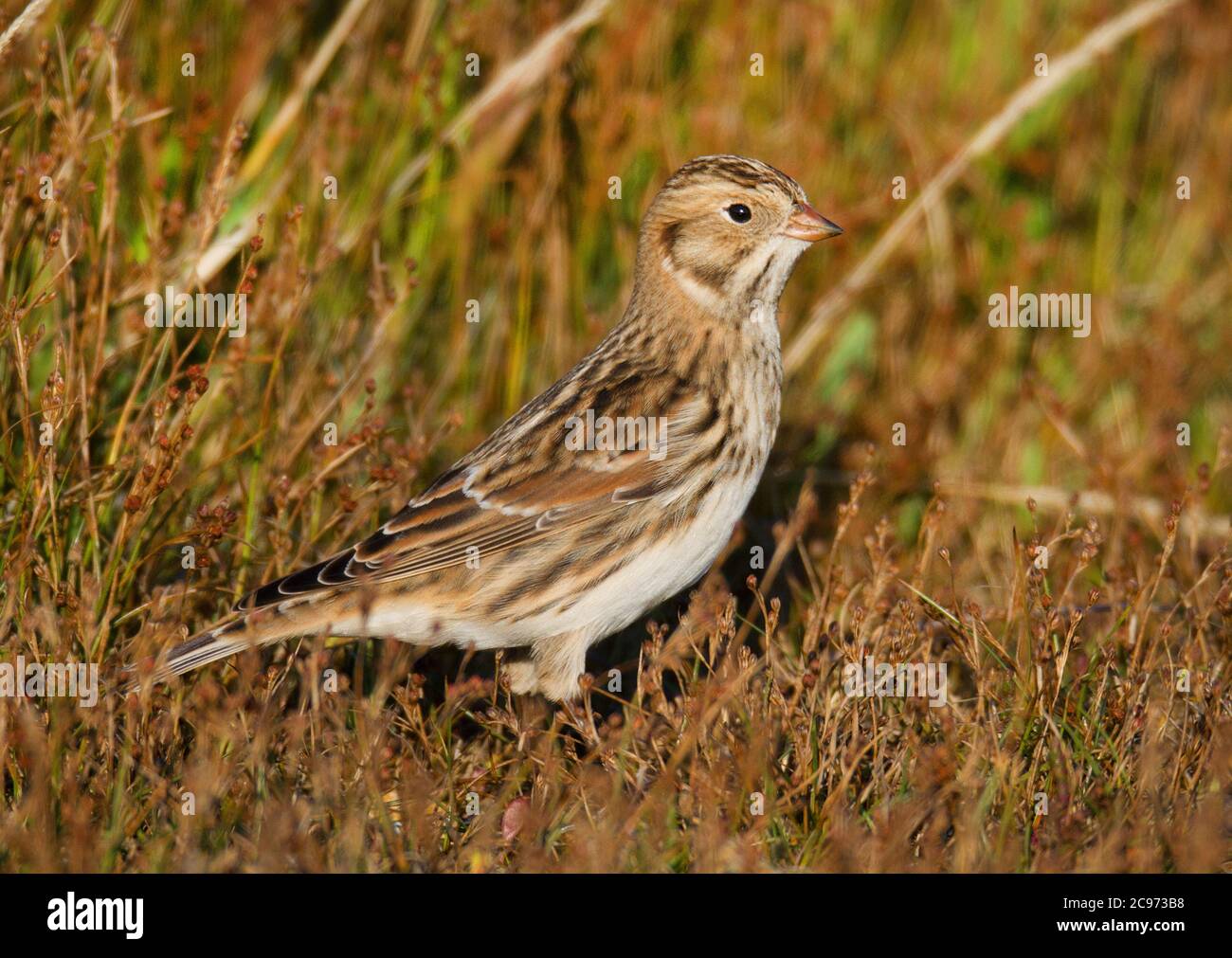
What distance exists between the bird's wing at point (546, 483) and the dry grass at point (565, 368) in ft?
1.17

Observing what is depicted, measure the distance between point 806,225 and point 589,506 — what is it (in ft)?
4.19

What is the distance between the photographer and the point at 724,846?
3.91 meters

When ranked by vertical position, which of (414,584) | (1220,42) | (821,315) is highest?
(1220,42)

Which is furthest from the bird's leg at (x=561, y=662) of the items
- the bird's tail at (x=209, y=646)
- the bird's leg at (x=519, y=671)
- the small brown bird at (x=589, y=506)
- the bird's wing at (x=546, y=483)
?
the bird's tail at (x=209, y=646)

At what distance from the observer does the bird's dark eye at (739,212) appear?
5332 millimetres

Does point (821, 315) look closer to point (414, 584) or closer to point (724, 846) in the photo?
point (414, 584)

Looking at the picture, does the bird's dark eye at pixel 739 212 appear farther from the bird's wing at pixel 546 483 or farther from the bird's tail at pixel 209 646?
the bird's tail at pixel 209 646

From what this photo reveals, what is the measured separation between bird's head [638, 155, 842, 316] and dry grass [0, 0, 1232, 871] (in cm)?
84

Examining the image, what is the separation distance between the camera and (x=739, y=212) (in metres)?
5.34

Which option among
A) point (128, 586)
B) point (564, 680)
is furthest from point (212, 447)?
point (564, 680)

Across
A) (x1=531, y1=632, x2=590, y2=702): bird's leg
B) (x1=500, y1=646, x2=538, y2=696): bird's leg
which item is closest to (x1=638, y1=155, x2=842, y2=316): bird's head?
(x1=531, y1=632, x2=590, y2=702): bird's leg

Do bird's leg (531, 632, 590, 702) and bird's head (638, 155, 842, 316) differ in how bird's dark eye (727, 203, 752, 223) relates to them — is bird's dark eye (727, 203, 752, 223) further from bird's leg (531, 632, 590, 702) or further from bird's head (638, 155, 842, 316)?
bird's leg (531, 632, 590, 702)
